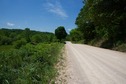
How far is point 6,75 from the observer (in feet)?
21.9

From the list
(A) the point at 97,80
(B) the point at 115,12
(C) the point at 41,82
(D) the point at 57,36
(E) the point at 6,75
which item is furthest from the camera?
(D) the point at 57,36

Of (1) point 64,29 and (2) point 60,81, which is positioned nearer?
(2) point 60,81

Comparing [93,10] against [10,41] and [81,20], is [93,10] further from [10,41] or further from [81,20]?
[10,41]

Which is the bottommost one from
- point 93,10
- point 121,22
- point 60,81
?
point 60,81

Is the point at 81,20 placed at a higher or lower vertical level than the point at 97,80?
higher

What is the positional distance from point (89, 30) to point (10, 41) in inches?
2409

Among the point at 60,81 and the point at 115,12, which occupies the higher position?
the point at 115,12

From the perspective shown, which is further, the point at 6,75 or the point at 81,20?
the point at 81,20

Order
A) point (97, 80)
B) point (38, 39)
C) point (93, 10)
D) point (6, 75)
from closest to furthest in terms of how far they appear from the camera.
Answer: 1. point (6, 75)
2. point (97, 80)
3. point (93, 10)
4. point (38, 39)

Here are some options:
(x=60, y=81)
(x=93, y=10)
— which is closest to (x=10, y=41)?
(x=93, y=10)

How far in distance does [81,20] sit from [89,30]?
12.6 ft

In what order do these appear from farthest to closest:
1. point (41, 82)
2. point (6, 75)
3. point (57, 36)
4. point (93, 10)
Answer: point (57, 36), point (93, 10), point (41, 82), point (6, 75)

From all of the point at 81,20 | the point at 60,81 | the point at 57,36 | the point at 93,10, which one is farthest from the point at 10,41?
the point at 60,81

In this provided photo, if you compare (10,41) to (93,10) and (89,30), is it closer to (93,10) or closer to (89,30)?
(89,30)
